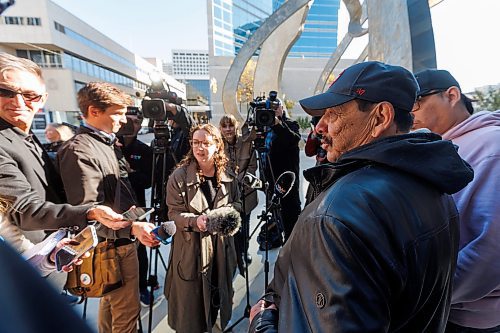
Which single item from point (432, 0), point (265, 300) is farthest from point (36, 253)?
point (432, 0)

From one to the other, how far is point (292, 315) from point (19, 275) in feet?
2.06

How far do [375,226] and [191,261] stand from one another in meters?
1.64

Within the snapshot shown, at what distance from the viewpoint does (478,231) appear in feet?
3.64

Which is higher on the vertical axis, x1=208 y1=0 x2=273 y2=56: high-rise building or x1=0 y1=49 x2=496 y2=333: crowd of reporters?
x1=208 y1=0 x2=273 y2=56: high-rise building

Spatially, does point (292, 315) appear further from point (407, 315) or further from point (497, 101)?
point (497, 101)

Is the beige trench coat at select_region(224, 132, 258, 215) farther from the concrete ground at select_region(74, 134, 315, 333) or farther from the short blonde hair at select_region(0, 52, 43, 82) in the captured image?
the short blonde hair at select_region(0, 52, 43, 82)

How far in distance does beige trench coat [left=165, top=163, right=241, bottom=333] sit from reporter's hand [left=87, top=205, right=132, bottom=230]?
58 centimetres

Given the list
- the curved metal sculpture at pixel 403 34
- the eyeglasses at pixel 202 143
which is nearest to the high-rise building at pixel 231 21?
the curved metal sculpture at pixel 403 34

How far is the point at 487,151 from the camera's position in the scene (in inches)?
45.9

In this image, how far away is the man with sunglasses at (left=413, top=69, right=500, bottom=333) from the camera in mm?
1072

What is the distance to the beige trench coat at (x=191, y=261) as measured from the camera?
78.5 inches

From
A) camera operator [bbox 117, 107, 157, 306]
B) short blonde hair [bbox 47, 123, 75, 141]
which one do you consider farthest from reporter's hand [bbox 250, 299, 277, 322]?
short blonde hair [bbox 47, 123, 75, 141]

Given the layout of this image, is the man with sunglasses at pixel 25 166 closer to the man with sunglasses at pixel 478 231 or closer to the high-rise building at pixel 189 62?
the man with sunglasses at pixel 478 231

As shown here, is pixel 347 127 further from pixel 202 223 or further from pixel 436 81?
pixel 202 223
